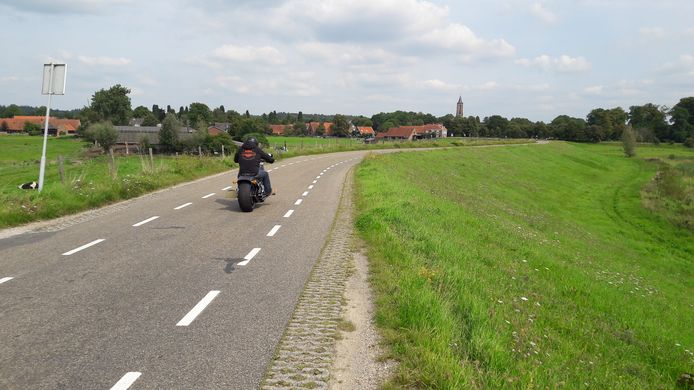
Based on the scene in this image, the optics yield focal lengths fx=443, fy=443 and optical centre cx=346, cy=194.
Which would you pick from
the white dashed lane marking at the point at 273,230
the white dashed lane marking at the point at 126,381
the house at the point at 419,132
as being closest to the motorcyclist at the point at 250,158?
the white dashed lane marking at the point at 273,230

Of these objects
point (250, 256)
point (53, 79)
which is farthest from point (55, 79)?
point (250, 256)

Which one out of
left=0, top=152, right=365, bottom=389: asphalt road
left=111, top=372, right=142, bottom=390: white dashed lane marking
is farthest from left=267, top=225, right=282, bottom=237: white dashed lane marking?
left=111, top=372, right=142, bottom=390: white dashed lane marking

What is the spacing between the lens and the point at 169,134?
258 ft

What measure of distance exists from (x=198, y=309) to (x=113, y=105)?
115 meters

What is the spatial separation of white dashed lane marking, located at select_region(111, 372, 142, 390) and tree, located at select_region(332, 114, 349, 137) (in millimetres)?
130461

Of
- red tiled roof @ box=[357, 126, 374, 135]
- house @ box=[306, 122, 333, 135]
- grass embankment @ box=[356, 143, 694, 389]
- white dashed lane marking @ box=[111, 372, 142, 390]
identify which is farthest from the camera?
red tiled roof @ box=[357, 126, 374, 135]

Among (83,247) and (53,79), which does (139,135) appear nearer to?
(53,79)

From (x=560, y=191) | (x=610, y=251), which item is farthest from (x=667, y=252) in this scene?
(x=560, y=191)

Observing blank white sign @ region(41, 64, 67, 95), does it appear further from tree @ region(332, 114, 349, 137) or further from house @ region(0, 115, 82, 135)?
house @ region(0, 115, 82, 135)

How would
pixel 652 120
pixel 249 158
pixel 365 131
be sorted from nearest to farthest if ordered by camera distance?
pixel 249 158
pixel 652 120
pixel 365 131

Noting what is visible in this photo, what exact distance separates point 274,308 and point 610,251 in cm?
1787

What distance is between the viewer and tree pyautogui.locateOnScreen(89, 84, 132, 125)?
104 metres

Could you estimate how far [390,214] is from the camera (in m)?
11.0

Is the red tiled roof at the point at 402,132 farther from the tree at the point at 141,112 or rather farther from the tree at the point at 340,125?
the tree at the point at 141,112
